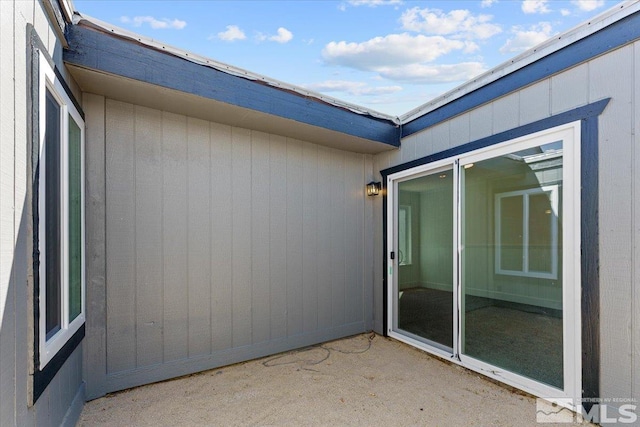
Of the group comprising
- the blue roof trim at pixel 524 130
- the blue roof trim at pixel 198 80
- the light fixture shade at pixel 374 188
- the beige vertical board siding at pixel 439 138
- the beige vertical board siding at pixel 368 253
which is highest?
the blue roof trim at pixel 198 80

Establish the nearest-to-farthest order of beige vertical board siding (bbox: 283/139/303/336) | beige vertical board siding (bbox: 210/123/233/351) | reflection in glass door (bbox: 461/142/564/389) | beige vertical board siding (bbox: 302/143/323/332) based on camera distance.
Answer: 1. reflection in glass door (bbox: 461/142/564/389)
2. beige vertical board siding (bbox: 210/123/233/351)
3. beige vertical board siding (bbox: 283/139/303/336)
4. beige vertical board siding (bbox: 302/143/323/332)

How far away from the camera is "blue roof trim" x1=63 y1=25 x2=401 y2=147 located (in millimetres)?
2152

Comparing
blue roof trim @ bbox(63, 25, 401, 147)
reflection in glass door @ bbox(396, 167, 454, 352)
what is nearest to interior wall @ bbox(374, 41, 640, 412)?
reflection in glass door @ bbox(396, 167, 454, 352)

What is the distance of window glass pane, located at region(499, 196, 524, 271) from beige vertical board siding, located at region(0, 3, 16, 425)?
325 cm

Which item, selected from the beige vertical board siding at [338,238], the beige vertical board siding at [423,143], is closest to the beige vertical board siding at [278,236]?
the beige vertical board siding at [338,238]

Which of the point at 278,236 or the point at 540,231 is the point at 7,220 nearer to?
the point at 278,236

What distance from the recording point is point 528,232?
2.59 meters

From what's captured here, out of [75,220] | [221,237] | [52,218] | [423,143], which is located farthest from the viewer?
[423,143]

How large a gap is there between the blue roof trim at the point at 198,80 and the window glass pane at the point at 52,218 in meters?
0.53

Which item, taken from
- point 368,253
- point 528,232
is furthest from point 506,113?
point 368,253

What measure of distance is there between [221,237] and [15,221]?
1.82 m

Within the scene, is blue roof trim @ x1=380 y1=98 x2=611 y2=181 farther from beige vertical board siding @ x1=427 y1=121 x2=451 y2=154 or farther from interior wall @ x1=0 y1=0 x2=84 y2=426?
interior wall @ x1=0 y1=0 x2=84 y2=426

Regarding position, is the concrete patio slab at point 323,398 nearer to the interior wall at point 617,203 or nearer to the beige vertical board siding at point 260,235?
the beige vertical board siding at point 260,235

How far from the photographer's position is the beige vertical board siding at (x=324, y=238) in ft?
12.5
